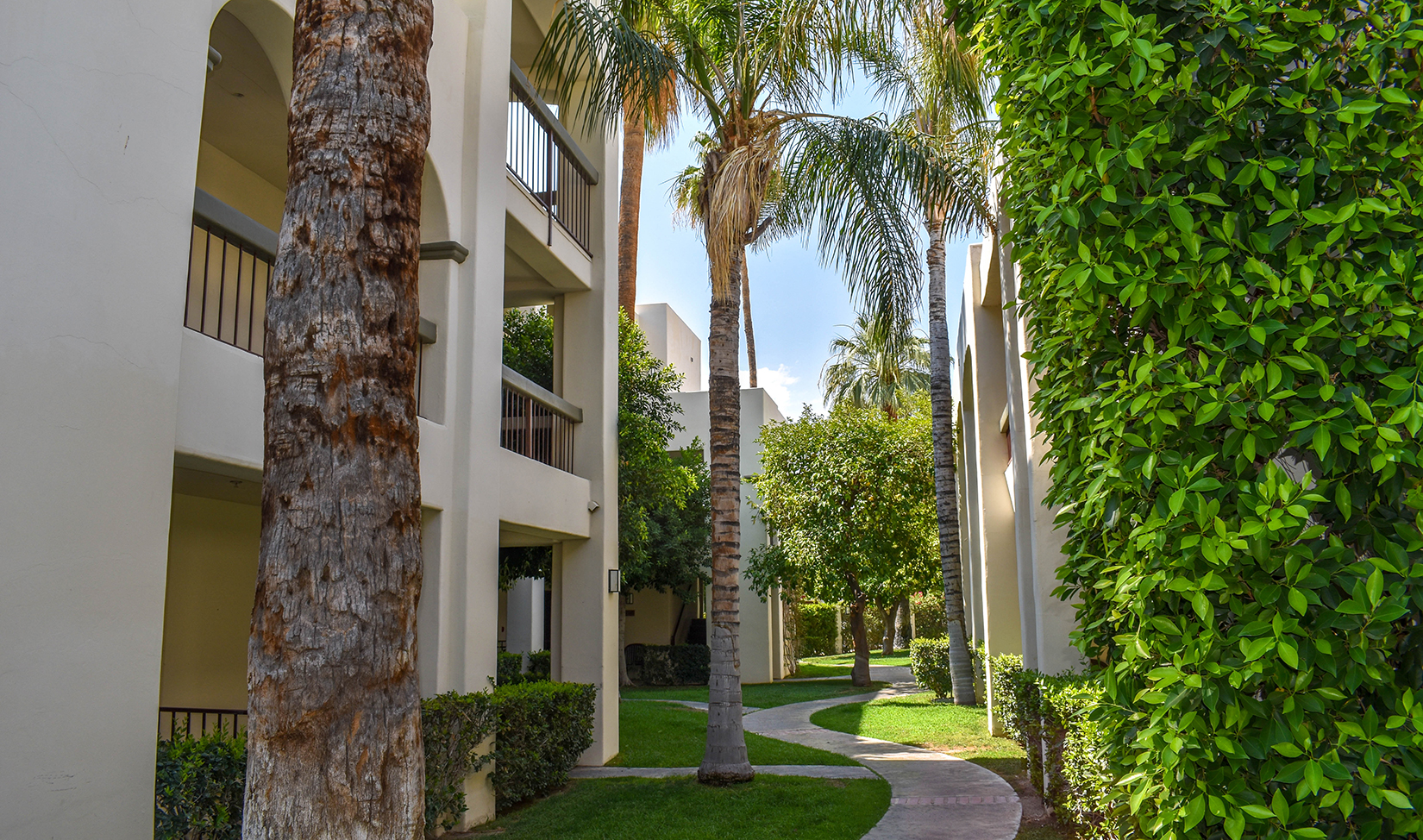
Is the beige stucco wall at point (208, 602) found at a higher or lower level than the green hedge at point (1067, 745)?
higher

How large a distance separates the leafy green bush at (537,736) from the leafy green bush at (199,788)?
376 centimetres

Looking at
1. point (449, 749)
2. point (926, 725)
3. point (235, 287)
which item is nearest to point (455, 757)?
point (449, 749)

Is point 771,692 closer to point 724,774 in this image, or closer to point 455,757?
point 724,774

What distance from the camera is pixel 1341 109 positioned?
3217 millimetres

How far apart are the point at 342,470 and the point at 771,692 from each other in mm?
22134

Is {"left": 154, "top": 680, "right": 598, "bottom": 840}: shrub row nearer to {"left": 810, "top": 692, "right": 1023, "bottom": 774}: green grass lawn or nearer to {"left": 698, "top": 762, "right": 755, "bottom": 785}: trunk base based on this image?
{"left": 698, "top": 762, "right": 755, "bottom": 785}: trunk base

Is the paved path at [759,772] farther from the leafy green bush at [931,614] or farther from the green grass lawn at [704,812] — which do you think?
the leafy green bush at [931,614]

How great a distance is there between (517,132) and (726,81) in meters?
2.77

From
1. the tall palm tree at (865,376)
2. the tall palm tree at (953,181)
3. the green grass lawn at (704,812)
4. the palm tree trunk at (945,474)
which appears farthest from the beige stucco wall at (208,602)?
the tall palm tree at (865,376)

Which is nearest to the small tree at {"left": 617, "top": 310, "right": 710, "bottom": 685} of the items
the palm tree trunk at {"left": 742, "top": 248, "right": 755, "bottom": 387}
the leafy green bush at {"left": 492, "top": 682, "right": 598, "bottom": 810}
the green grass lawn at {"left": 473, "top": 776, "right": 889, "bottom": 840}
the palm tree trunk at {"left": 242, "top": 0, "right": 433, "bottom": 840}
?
the leafy green bush at {"left": 492, "top": 682, "right": 598, "bottom": 810}

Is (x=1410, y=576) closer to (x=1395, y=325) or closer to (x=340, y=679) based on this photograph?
(x=1395, y=325)

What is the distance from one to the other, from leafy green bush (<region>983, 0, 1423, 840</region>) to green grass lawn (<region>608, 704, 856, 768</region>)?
9912mm

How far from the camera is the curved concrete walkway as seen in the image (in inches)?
337

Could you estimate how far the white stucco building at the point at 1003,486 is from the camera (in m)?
8.96
